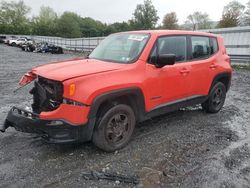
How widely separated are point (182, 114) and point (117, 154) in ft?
8.16

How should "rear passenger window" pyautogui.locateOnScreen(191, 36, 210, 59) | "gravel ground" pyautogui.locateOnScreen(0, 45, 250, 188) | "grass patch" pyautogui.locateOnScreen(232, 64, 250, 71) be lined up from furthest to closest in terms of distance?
"grass patch" pyautogui.locateOnScreen(232, 64, 250, 71), "rear passenger window" pyautogui.locateOnScreen(191, 36, 210, 59), "gravel ground" pyautogui.locateOnScreen(0, 45, 250, 188)

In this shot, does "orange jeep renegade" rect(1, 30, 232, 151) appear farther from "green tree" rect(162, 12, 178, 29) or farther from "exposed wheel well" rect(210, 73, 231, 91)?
"green tree" rect(162, 12, 178, 29)

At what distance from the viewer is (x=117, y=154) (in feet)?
13.6

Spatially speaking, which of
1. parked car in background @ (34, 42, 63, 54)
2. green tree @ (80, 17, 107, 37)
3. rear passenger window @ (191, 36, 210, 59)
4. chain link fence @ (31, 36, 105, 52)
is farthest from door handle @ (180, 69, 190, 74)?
green tree @ (80, 17, 107, 37)

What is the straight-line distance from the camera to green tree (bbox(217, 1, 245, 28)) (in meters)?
63.5

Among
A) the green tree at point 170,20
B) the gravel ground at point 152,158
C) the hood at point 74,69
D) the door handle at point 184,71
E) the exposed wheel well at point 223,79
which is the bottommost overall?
the gravel ground at point 152,158

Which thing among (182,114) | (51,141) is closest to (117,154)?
(51,141)

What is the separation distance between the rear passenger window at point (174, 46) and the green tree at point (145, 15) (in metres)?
76.7

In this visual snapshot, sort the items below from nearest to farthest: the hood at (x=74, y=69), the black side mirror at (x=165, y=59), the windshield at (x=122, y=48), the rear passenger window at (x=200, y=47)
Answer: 1. the hood at (x=74, y=69)
2. the black side mirror at (x=165, y=59)
3. the windshield at (x=122, y=48)
4. the rear passenger window at (x=200, y=47)

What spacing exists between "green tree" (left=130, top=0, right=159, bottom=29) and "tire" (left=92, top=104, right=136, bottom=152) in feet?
256

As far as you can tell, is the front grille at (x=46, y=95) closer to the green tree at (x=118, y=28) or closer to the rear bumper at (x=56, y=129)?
the rear bumper at (x=56, y=129)

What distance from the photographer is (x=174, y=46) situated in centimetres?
500

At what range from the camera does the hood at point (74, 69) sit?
376 centimetres

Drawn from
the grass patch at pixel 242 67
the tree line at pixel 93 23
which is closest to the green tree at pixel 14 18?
the tree line at pixel 93 23
